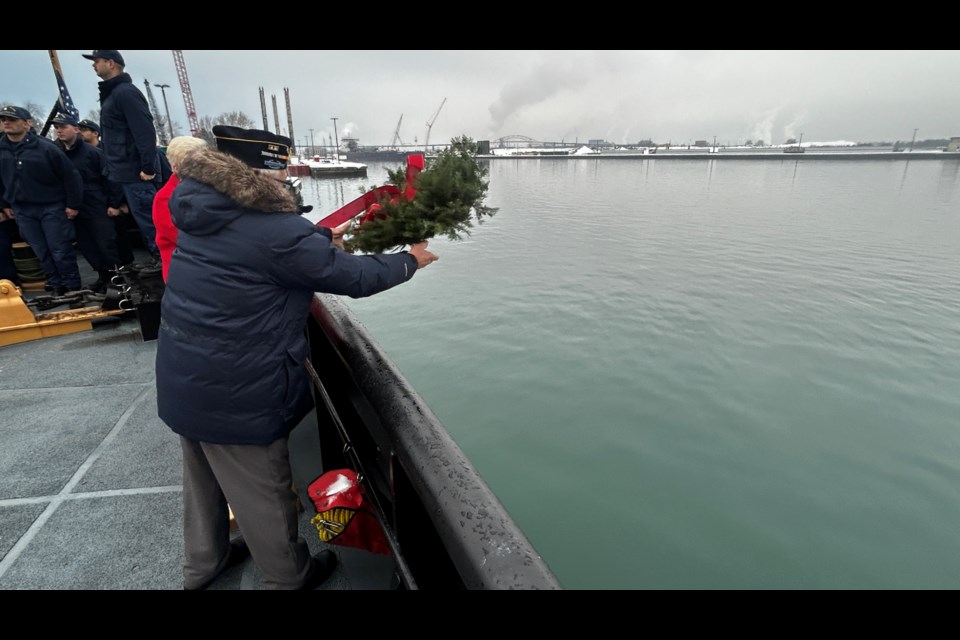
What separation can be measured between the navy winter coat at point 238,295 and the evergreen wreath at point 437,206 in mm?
301

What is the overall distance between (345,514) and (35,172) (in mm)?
5924

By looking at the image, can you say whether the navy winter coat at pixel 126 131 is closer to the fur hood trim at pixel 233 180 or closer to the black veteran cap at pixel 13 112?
the black veteran cap at pixel 13 112

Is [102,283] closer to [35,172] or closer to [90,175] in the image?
[90,175]

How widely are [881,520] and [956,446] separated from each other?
200cm

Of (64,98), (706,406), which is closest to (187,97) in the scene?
(64,98)

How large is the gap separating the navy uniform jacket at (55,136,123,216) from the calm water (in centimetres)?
456

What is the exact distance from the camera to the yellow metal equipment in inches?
191

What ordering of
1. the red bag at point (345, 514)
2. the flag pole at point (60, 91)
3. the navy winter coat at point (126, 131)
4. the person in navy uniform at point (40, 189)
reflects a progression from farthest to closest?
1. the flag pole at point (60, 91)
2. the person in navy uniform at point (40, 189)
3. the navy winter coat at point (126, 131)
4. the red bag at point (345, 514)

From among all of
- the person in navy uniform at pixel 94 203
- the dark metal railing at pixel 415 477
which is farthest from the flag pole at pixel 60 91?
the dark metal railing at pixel 415 477

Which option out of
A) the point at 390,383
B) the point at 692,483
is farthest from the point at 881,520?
the point at 390,383

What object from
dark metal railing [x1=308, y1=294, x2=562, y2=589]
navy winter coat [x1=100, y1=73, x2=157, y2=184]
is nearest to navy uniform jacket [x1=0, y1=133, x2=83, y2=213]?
navy winter coat [x1=100, y1=73, x2=157, y2=184]

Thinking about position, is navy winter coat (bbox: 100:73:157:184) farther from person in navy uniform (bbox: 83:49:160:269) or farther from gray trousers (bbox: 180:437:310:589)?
gray trousers (bbox: 180:437:310:589)

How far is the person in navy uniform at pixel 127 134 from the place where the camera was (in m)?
4.92
